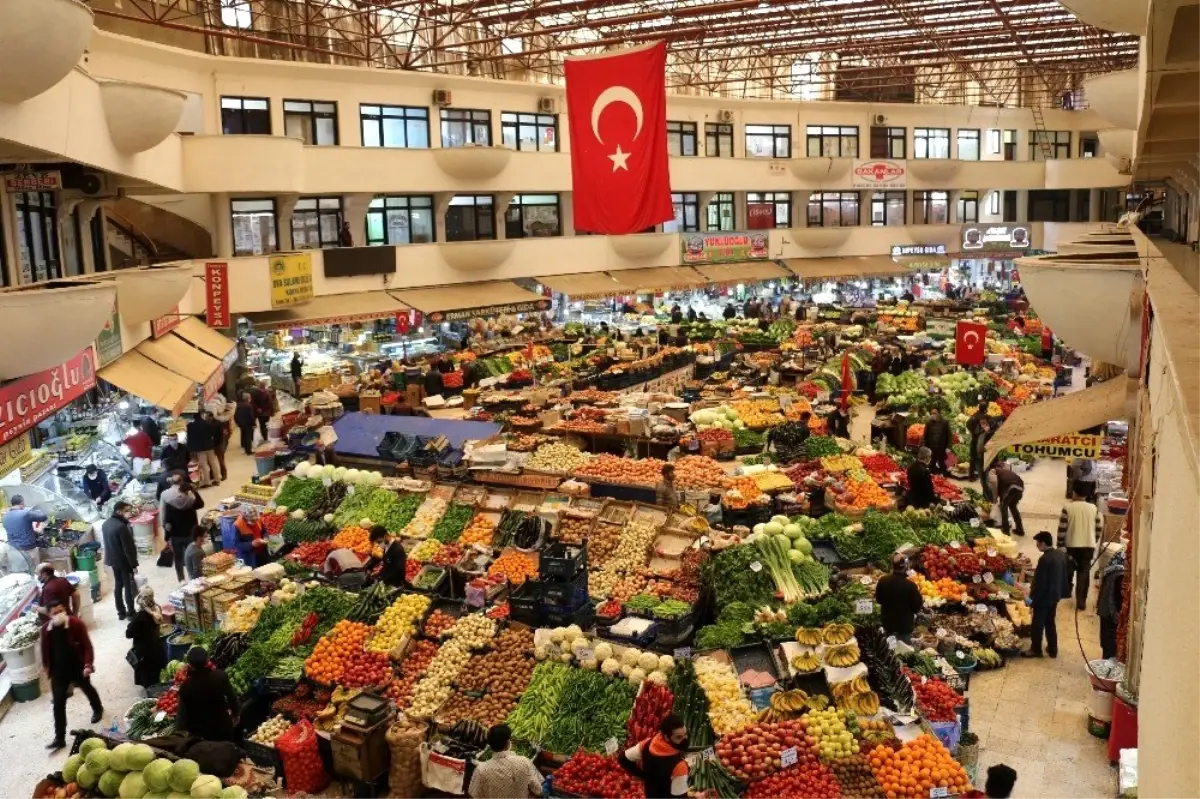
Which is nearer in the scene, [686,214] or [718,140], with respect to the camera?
[686,214]

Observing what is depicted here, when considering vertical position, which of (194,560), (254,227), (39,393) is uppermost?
(254,227)

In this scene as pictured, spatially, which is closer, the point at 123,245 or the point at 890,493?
the point at 890,493

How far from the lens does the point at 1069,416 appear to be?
8.74 metres

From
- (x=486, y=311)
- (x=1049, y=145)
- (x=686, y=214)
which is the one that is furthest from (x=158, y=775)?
(x=1049, y=145)

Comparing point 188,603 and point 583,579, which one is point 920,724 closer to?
point 583,579

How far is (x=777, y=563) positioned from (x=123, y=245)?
16396 mm

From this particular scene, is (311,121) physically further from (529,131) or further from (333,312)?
(529,131)

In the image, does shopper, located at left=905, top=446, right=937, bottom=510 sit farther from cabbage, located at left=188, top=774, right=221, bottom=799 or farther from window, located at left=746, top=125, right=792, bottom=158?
window, located at left=746, top=125, right=792, bottom=158

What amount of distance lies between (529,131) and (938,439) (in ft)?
57.5

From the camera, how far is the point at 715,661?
8.05m

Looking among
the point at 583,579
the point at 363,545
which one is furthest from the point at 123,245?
the point at 583,579

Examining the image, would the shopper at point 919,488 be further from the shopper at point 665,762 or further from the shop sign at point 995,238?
the shop sign at point 995,238

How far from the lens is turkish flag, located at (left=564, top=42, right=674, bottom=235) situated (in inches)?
513

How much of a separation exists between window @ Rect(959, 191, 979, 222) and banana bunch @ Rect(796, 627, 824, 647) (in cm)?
3644
